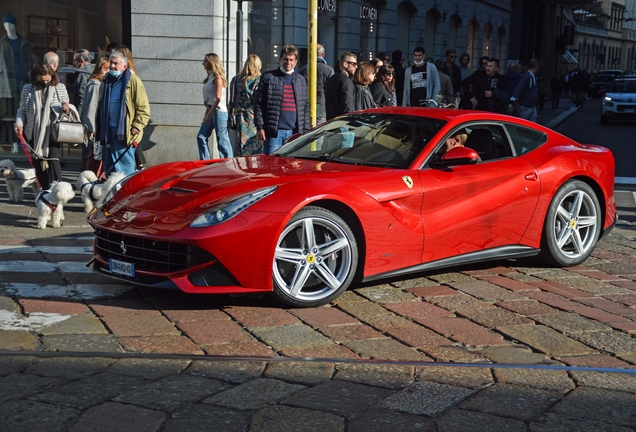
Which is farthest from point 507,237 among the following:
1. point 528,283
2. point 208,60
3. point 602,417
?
point 208,60

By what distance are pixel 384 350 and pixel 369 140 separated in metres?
2.11

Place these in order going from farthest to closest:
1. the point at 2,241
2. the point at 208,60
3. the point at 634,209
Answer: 1. the point at 208,60
2. the point at 634,209
3. the point at 2,241

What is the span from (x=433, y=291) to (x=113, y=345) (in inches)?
91.5

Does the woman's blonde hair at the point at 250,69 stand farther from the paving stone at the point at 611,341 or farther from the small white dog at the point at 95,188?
the paving stone at the point at 611,341

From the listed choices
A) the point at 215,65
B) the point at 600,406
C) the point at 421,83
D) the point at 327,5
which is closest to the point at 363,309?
the point at 600,406

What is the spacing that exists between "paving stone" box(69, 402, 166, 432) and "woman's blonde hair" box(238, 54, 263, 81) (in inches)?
301

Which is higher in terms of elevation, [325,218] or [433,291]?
[325,218]

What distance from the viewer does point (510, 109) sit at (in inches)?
627

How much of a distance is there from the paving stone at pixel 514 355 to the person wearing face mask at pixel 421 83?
9.04m

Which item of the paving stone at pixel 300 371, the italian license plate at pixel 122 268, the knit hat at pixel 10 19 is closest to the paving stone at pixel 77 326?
the italian license plate at pixel 122 268

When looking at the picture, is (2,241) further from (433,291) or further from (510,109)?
(510,109)

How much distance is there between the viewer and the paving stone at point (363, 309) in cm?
553

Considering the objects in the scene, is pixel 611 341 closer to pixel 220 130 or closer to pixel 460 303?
pixel 460 303

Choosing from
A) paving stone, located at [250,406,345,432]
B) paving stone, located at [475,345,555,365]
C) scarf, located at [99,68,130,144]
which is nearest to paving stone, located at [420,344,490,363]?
paving stone, located at [475,345,555,365]
